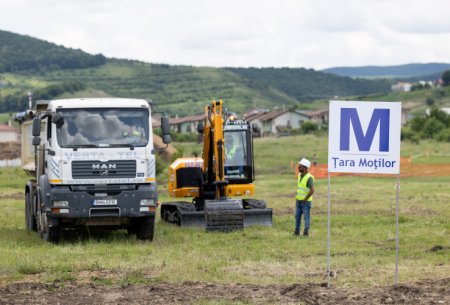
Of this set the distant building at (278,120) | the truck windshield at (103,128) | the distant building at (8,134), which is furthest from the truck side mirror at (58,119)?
the distant building at (278,120)

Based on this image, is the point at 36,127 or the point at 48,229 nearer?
the point at 36,127

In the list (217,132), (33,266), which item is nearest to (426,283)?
(33,266)

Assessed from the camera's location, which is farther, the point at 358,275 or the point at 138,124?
the point at 138,124

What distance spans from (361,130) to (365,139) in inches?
5.8

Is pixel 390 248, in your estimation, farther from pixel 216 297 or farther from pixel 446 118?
pixel 446 118

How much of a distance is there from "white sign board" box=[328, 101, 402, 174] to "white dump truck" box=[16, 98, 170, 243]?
25.2ft

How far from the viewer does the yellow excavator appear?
2367cm

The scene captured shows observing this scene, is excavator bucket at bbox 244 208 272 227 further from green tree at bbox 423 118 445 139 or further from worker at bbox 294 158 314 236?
green tree at bbox 423 118 445 139

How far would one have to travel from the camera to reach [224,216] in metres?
23.5

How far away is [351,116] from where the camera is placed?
13695 millimetres

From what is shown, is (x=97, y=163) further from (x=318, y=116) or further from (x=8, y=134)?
(x=318, y=116)

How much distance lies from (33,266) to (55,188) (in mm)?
4232

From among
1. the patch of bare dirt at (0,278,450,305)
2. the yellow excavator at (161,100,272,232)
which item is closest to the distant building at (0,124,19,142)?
the yellow excavator at (161,100,272,232)

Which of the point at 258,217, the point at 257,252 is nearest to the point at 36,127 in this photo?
the point at 257,252
